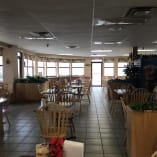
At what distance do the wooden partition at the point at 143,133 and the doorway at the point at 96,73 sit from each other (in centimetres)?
1488

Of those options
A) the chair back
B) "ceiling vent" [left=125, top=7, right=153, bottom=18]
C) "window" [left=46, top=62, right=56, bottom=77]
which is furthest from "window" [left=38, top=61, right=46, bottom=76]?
the chair back

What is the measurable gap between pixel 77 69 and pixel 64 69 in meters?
1.01

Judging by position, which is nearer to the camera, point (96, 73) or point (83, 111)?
point (83, 111)

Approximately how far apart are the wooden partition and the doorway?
48.8 feet


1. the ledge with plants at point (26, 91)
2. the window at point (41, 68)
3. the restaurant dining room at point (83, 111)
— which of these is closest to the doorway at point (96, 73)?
the window at point (41, 68)

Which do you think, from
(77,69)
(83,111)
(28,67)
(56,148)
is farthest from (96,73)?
(56,148)

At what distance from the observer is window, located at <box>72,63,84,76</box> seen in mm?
18219

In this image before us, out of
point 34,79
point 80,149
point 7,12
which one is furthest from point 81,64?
point 80,149

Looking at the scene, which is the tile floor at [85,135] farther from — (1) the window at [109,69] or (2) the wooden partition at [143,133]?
(1) the window at [109,69]

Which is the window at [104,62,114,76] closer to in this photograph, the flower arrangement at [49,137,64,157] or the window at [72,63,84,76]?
the window at [72,63,84,76]

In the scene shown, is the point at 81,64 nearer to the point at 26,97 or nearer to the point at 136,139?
the point at 26,97

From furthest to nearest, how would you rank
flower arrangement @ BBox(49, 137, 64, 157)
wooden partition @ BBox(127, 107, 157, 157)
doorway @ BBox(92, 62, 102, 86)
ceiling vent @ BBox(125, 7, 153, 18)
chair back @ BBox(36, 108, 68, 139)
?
1. doorway @ BBox(92, 62, 102, 86)
2. ceiling vent @ BBox(125, 7, 153, 18)
3. chair back @ BBox(36, 108, 68, 139)
4. wooden partition @ BBox(127, 107, 157, 157)
5. flower arrangement @ BBox(49, 137, 64, 157)

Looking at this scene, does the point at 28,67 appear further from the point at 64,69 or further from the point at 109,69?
the point at 109,69

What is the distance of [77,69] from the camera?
18.3 meters
